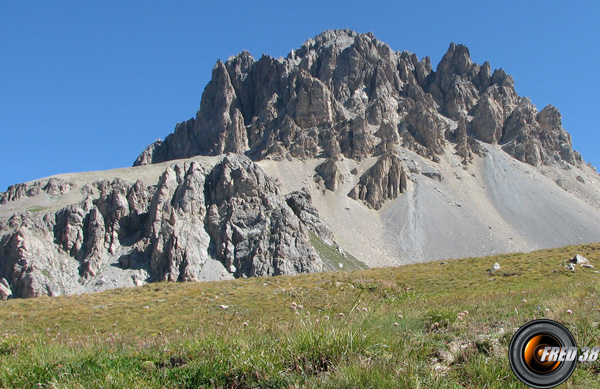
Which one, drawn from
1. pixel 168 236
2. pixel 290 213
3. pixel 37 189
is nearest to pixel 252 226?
pixel 290 213

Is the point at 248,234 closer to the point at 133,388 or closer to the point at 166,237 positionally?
the point at 166,237

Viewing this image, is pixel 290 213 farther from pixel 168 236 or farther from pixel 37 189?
pixel 37 189

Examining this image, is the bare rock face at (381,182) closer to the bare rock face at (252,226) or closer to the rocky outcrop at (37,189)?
the bare rock face at (252,226)

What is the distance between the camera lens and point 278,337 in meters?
6.79

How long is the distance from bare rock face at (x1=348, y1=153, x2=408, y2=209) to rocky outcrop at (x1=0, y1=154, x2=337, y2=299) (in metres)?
32.0

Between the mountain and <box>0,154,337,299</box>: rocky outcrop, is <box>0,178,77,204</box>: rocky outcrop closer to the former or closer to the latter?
the mountain

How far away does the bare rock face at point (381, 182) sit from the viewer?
16700cm

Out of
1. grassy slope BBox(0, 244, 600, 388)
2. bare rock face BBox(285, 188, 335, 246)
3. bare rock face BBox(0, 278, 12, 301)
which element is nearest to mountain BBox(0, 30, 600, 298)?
bare rock face BBox(0, 278, 12, 301)

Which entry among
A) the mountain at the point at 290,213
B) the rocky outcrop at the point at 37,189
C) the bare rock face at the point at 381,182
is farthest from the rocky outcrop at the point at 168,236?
the bare rock face at the point at 381,182

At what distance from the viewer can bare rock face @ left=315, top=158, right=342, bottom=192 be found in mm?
172375

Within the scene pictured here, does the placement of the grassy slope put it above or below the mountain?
below

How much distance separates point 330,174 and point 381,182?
21.6m

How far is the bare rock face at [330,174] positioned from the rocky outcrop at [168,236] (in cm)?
3010

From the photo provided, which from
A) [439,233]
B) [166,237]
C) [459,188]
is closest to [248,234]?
[166,237]
